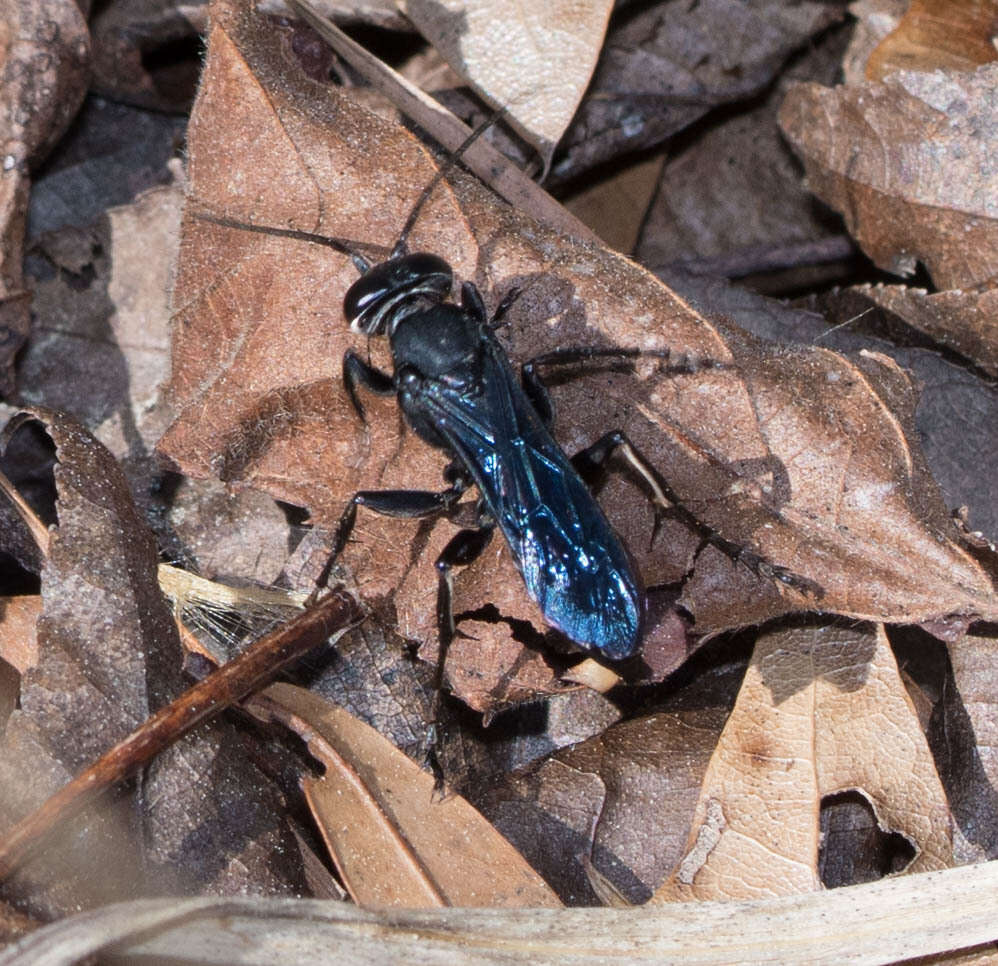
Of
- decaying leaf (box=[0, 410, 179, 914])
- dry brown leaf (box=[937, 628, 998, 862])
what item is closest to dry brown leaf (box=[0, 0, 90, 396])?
decaying leaf (box=[0, 410, 179, 914])

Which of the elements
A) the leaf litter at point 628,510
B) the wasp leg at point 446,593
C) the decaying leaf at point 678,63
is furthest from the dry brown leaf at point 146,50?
the wasp leg at point 446,593

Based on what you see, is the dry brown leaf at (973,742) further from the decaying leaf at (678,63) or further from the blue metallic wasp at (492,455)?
the decaying leaf at (678,63)

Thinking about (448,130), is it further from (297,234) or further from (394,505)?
(394,505)

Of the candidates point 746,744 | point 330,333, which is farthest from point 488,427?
point 746,744

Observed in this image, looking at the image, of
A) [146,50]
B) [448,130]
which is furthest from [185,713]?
[146,50]

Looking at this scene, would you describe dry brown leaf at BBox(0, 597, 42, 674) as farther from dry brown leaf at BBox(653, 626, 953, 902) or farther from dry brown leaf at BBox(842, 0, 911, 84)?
dry brown leaf at BBox(842, 0, 911, 84)

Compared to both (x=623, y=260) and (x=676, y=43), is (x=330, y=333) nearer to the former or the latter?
(x=623, y=260)

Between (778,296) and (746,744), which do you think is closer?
(746,744)
